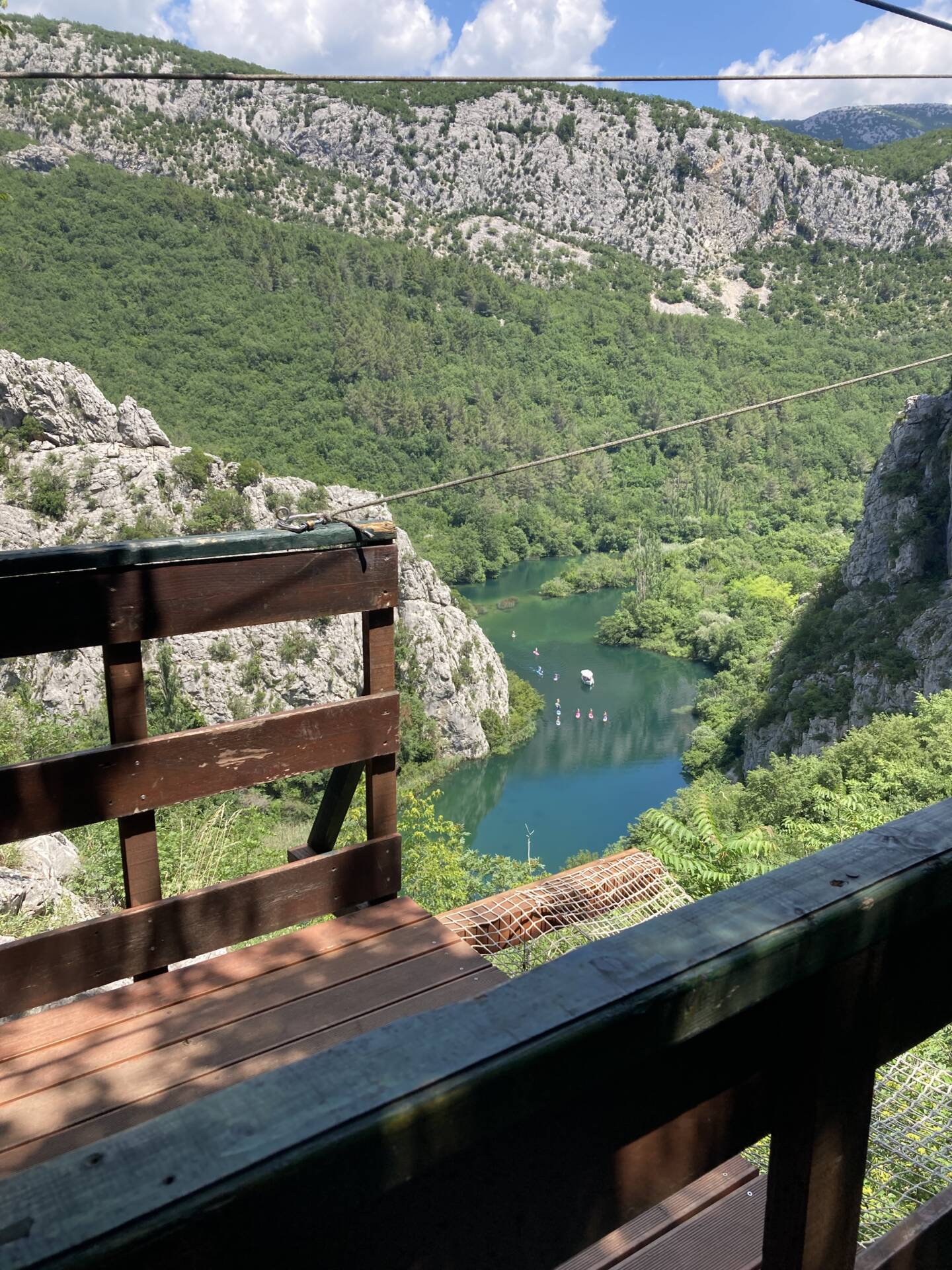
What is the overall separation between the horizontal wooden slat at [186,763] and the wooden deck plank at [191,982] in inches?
12.0

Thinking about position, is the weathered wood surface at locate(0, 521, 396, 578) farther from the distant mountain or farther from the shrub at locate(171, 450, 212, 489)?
the distant mountain

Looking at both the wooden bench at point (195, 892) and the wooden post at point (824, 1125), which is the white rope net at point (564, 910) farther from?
the wooden post at point (824, 1125)

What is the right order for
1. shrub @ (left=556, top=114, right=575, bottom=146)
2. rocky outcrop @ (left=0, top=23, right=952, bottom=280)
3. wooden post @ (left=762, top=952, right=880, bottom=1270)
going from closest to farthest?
1. wooden post @ (left=762, top=952, right=880, bottom=1270)
2. rocky outcrop @ (left=0, top=23, right=952, bottom=280)
3. shrub @ (left=556, top=114, right=575, bottom=146)

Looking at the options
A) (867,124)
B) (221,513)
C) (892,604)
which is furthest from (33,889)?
(867,124)

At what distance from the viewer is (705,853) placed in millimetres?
6168

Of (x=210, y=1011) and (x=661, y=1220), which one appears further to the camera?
(x=210, y=1011)

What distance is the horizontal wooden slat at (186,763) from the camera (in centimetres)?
146

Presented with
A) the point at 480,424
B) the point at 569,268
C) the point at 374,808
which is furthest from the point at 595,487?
the point at 374,808

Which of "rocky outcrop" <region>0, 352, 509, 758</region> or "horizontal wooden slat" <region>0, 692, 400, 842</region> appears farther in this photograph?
"rocky outcrop" <region>0, 352, 509, 758</region>

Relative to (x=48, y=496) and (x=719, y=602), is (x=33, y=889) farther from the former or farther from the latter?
(x=719, y=602)

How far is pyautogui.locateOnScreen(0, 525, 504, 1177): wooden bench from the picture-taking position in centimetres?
141

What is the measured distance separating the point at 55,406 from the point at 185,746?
3646 centimetres

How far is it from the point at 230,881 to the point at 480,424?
64.6 meters

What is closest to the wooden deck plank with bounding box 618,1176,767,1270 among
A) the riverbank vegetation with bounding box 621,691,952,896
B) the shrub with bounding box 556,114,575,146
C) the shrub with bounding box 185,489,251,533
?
the riverbank vegetation with bounding box 621,691,952,896
